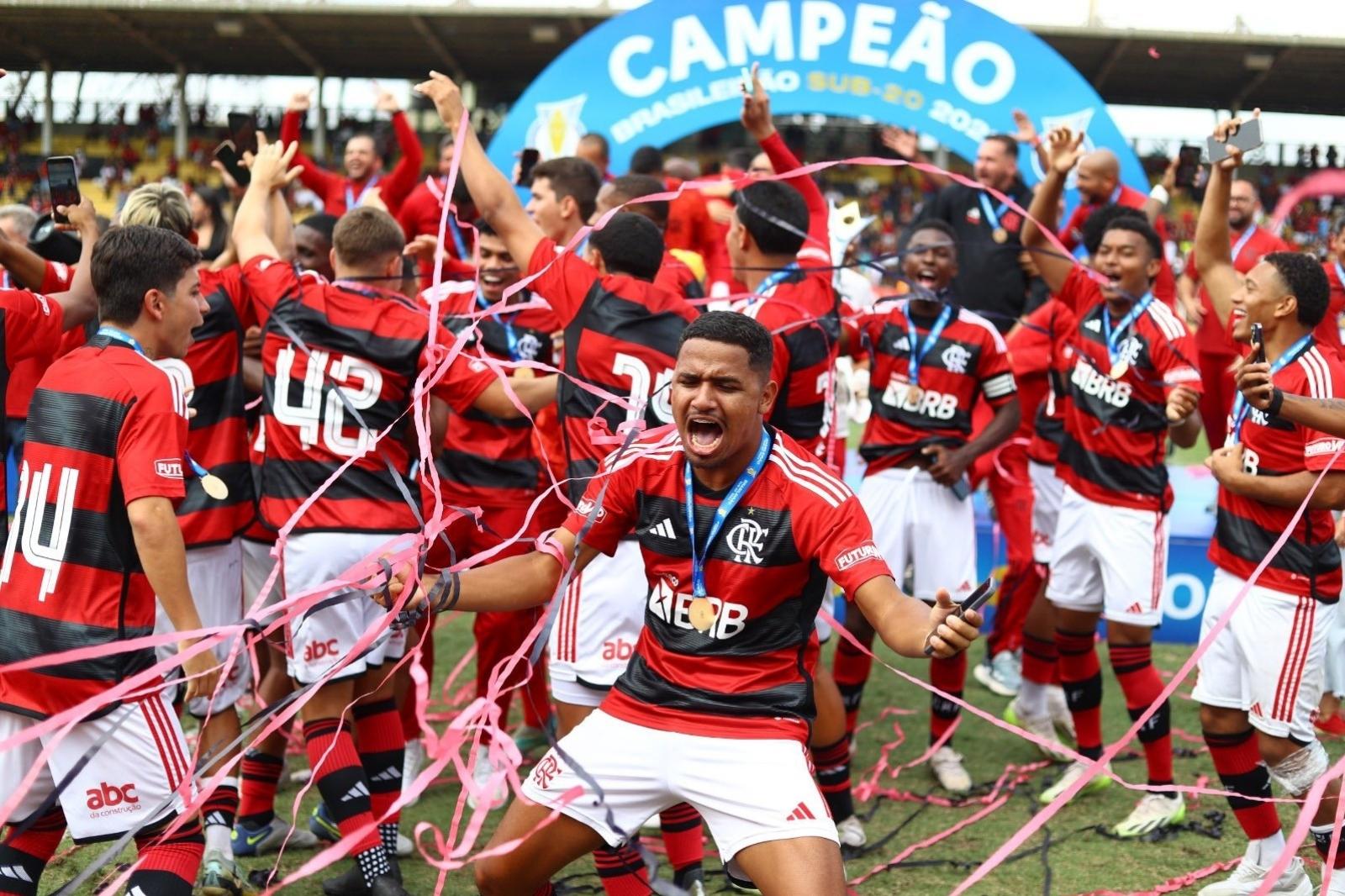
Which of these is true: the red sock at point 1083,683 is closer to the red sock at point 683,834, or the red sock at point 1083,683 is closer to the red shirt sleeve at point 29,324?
the red sock at point 683,834

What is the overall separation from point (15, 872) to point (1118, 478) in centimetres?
461

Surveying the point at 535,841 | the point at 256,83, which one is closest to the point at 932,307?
the point at 535,841

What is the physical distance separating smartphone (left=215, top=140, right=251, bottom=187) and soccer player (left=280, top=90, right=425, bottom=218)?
96 cm

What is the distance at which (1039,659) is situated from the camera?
710 cm

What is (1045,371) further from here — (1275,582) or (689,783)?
(689,783)

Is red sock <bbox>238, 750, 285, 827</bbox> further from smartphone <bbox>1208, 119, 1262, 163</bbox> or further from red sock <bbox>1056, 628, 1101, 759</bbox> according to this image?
smartphone <bbox>1208, 119, 1262, 163</bbox>

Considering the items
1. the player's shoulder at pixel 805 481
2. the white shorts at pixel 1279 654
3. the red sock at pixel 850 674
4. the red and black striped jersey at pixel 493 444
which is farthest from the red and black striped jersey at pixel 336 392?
the white shorts at pixel 1279 654

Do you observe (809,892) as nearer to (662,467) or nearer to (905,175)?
(662,467)

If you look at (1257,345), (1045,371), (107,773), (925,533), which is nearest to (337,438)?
(107,773)

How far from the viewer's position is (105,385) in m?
3.91

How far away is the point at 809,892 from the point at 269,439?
9.09 feet

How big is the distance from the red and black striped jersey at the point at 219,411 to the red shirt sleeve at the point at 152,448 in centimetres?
138

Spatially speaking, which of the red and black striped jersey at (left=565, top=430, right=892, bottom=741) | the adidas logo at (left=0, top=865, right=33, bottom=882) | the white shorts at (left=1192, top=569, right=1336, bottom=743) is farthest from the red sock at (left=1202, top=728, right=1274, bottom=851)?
the adidas logo at (left=0, top=865, right=33, bottom=882)

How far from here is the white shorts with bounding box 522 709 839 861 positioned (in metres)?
3.67
